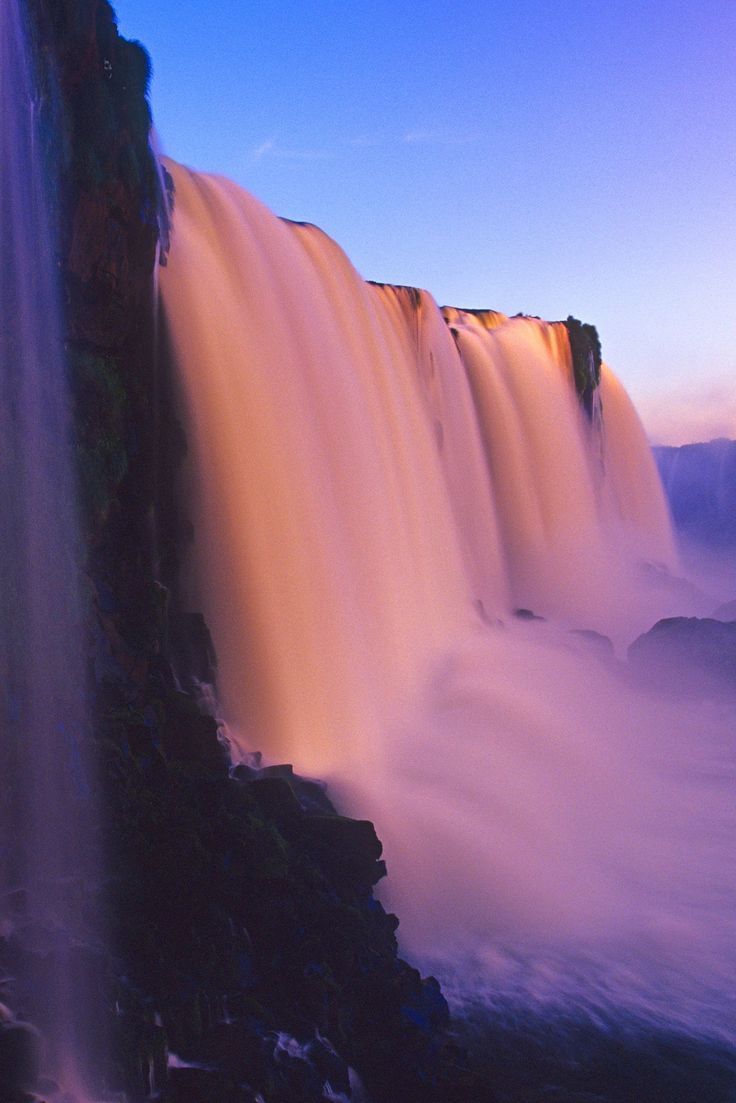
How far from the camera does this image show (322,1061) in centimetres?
462

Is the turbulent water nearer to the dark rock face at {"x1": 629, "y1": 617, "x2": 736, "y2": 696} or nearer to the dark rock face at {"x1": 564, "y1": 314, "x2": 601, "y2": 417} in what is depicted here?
the dark rock face at {"x1": 629, "y1": 617, "x2": 736, "y2": 696}

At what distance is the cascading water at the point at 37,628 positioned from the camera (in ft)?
14.1

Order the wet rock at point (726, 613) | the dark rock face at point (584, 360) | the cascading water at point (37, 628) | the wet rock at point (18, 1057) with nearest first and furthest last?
the wet rock at point (18, 1057) < the cascading water at point (37, 628) < the wet rock at point (726, 613) < the dark rock face at point (584, 360)

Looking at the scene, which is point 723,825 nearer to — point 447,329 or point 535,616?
point 535,616

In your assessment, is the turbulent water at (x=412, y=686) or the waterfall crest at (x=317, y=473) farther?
the waterfall crest at (x=317, y=473)

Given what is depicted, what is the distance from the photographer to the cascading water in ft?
14.1

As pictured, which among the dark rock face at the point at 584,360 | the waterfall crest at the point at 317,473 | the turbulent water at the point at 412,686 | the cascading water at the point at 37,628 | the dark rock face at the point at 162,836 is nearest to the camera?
the cascading water at the point at 37,628

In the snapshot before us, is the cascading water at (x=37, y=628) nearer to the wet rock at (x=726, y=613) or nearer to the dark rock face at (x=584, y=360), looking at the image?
the wet rock at (x=726, y=613)

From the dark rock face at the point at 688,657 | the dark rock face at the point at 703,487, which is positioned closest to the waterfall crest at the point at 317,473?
the dark rock face at the point at 688,657

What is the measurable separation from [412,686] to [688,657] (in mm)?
5311

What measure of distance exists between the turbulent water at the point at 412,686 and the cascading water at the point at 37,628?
235 cm

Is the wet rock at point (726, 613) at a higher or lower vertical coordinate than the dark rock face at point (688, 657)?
lower

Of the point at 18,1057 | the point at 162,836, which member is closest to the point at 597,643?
the point at 162,836

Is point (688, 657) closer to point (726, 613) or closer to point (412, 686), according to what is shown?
point (412, 686)
